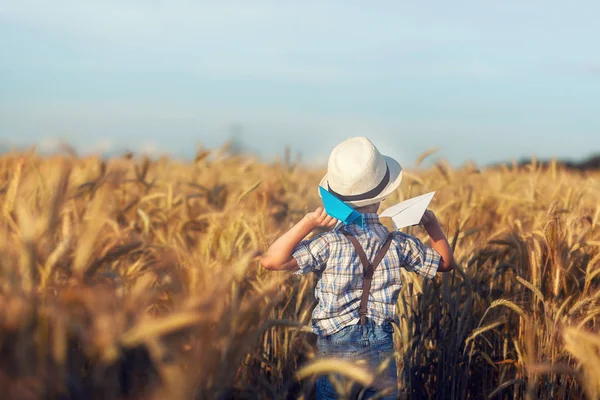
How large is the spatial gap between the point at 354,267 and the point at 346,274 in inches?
1.2

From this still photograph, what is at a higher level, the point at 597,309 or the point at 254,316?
the point at 254,316

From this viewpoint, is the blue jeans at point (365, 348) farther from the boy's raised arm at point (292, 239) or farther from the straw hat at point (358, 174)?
the straw hat at point (358, 174)

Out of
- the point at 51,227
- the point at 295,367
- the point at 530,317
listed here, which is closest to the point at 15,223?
the point at 51,227

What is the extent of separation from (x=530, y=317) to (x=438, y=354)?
346mm

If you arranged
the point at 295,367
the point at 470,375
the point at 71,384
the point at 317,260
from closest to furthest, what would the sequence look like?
1. the point at 71,384
2. the point at 317,260
3. the point at 295,367
4. the point at 470,375

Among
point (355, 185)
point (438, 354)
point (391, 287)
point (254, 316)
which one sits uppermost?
point (355, 185)

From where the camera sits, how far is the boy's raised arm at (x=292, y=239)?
1917 millimetres

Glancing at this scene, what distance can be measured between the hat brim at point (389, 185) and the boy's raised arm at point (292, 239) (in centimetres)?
11

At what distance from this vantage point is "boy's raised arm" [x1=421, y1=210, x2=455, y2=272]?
216 cm

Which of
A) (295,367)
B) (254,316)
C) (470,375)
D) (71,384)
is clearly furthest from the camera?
(470,375)

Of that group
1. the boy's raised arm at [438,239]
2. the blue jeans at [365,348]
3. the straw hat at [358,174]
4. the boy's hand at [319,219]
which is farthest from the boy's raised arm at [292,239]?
the boy's raised arm at [438,239]

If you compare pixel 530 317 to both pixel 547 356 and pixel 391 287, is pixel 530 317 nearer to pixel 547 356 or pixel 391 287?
pixel 547 356

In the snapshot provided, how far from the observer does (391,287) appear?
2031 millimetres

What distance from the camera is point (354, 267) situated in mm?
1988
